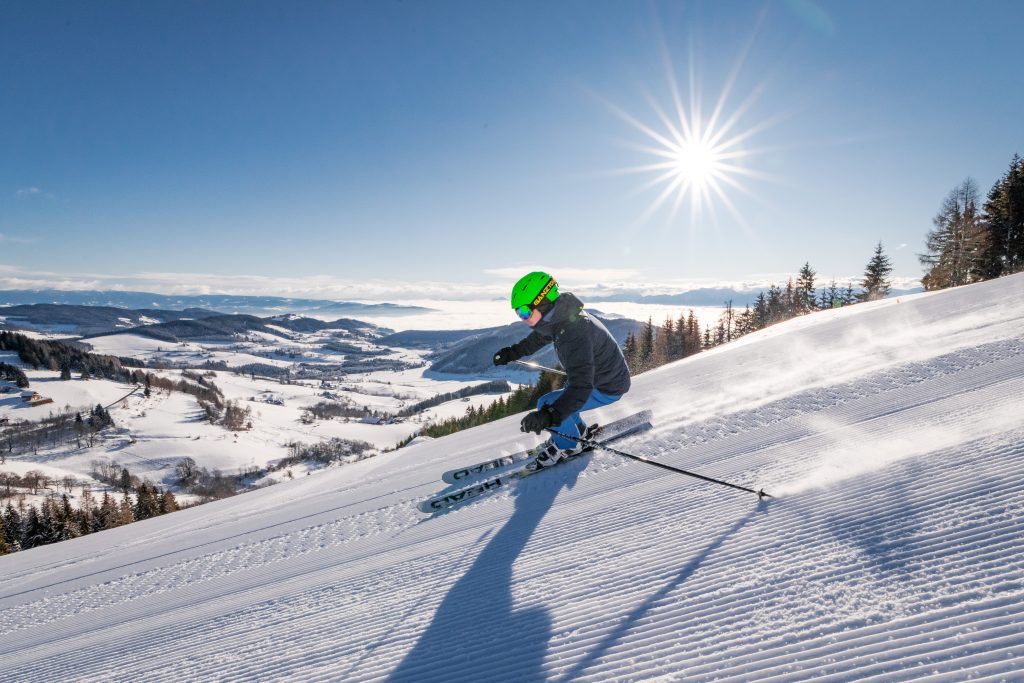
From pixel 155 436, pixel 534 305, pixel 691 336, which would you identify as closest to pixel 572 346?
pixel 534 305

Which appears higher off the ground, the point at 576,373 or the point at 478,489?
the point at 576,373

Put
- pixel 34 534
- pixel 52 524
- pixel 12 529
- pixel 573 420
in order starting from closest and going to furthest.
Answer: pixel 573 420 → pixel 34 534 → pixel 52 524 → pixel 12 529

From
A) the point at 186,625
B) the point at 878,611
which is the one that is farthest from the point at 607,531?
the point at 186,625

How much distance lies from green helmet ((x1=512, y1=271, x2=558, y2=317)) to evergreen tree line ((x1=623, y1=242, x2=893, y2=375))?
4845cm

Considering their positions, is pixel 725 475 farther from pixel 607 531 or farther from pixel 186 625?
pixel 186 625

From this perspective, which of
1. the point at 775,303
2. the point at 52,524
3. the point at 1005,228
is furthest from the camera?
the point at 775,303

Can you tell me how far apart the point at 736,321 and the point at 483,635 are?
220 ft

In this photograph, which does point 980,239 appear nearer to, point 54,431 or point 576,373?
point 576,373

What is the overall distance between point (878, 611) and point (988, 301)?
1306 cm

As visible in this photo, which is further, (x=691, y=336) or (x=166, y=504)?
(x=691, y=336)

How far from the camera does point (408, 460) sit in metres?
12.1

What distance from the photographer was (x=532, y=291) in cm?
530

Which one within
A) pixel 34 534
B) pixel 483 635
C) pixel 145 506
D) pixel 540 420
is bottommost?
pixel 145 506

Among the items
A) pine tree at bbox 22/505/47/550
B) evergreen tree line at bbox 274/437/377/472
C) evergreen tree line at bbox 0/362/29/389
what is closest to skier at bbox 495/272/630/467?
pine tree at bbox 22/505/47/550
